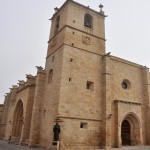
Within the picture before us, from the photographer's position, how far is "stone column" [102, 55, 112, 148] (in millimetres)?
15148

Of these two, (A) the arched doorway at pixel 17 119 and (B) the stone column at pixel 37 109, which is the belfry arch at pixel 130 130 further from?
(A) the arched doorway at pixel 17 119

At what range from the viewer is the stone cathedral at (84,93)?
14867 millimetres

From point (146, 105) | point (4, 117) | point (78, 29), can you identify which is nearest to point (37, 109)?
point (78, 29)

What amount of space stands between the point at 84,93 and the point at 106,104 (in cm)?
209

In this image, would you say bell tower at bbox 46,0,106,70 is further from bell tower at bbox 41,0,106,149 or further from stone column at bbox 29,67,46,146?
stone column at bbox 29,67,46,146

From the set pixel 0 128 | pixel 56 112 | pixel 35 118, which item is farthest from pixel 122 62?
pixel 0 128

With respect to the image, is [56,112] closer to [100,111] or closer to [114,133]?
[100,111]

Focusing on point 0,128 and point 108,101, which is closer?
point 108,101

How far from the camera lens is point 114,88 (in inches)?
690

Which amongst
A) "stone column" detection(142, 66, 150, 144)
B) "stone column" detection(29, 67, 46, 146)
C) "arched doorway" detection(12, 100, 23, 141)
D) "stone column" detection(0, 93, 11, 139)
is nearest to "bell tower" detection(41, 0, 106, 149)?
"stone column" detection(29, 67, 46, 146)

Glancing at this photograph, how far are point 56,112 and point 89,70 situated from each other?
193 inches

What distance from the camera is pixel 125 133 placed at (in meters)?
17.8

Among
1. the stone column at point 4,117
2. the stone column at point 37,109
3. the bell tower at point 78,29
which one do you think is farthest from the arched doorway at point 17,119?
the bell tower at point 78,29

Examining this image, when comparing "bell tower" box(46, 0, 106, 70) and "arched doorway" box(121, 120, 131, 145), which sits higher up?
"bell tower" box(46, 0, 106, 70)
